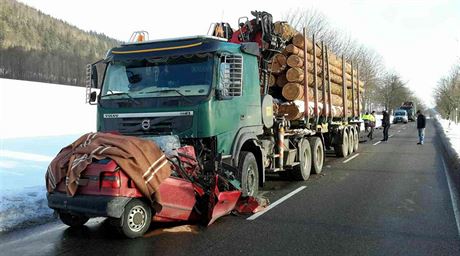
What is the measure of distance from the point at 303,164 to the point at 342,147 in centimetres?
530

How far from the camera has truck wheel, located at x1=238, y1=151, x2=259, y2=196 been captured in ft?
23.3

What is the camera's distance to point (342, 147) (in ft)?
50.8

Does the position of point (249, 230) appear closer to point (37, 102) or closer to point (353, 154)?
point (353, 154)

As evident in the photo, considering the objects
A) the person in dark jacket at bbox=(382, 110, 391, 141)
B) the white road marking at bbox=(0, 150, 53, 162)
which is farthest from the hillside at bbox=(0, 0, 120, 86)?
the white road marking at bbox=(0, 150, 53, 162)

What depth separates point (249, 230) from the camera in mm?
6004

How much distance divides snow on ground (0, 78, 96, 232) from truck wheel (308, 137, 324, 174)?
656 cm

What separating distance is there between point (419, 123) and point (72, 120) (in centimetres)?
2299

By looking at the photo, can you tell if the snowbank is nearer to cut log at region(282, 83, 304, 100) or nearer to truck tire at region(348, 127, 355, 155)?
truck tire at region(348, 127, 355, 155)

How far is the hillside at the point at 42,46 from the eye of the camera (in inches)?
3223

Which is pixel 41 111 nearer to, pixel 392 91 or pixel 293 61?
pixel 293 61

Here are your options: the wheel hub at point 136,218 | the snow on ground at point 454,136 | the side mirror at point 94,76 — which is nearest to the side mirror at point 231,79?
the wheel hub at point 136,218

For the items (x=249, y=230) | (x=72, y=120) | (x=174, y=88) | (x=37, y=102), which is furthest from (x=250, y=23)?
(x=37, y=102)

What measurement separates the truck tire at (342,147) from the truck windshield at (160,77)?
983 cm

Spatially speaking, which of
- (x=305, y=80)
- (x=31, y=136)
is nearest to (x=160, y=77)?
(x=305, y=80)
